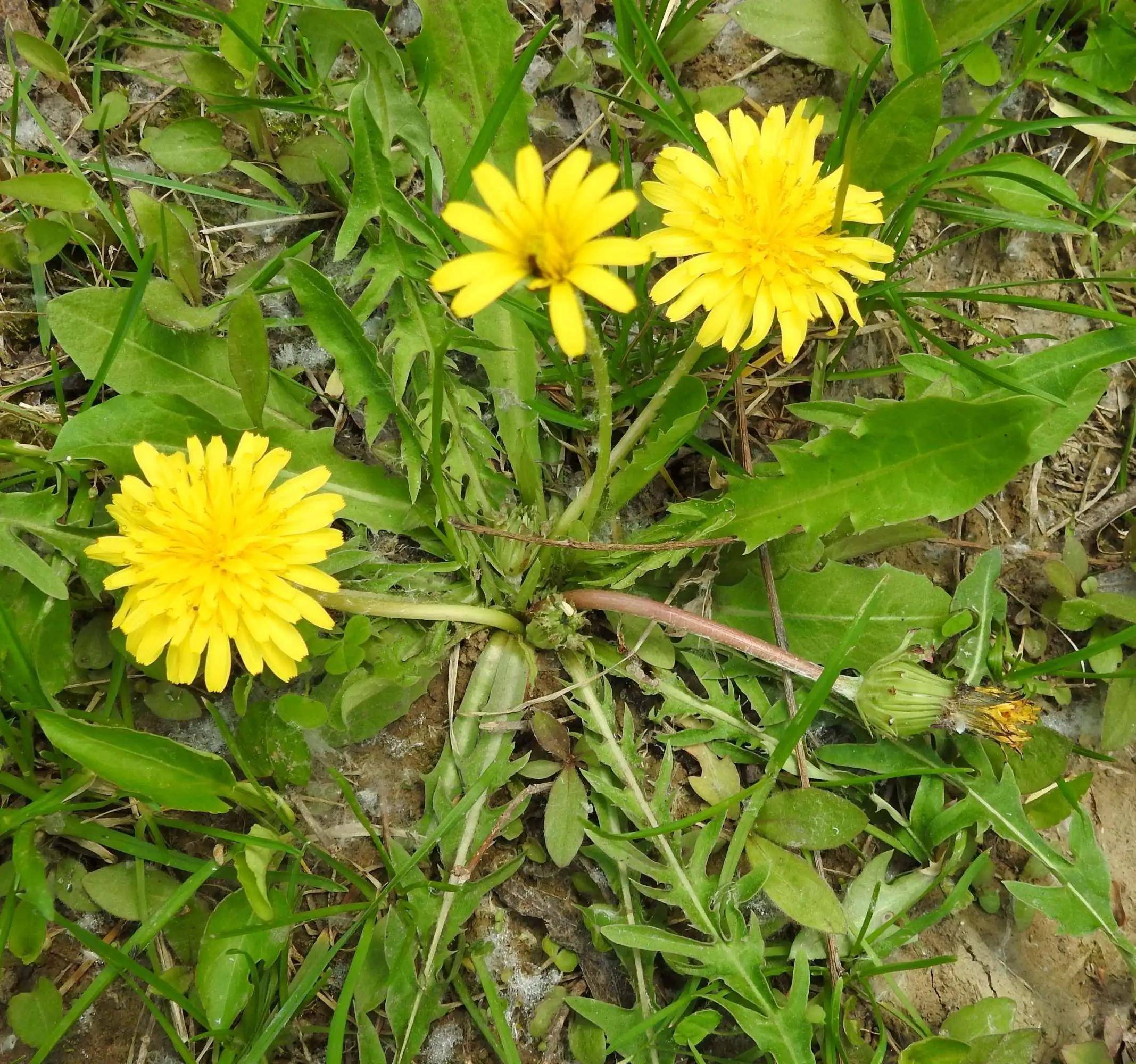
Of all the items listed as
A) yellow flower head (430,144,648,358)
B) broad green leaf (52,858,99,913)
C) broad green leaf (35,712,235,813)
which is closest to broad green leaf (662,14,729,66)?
yellow flower head (430,144,648,358)

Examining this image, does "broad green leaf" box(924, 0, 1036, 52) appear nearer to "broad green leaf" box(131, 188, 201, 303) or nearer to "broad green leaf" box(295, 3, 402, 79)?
"broad green leaf" box(295, 3, 402, 79)

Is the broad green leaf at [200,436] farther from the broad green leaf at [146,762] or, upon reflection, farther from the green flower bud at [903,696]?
the green flower bud at [903,696]

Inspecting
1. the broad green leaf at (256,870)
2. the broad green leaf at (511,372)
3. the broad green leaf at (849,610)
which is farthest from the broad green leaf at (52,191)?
the broad green leaf at (849,610)

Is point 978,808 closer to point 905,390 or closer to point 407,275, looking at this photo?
point 905,390

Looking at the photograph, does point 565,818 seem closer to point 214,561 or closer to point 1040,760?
point 214,561

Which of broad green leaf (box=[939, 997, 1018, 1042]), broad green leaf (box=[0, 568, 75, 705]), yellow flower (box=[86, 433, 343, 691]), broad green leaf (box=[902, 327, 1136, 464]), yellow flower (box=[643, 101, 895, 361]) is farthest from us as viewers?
broad green leaf (box=[939, 997, 1018, 1042])

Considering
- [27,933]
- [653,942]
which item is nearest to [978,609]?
[653,942]
